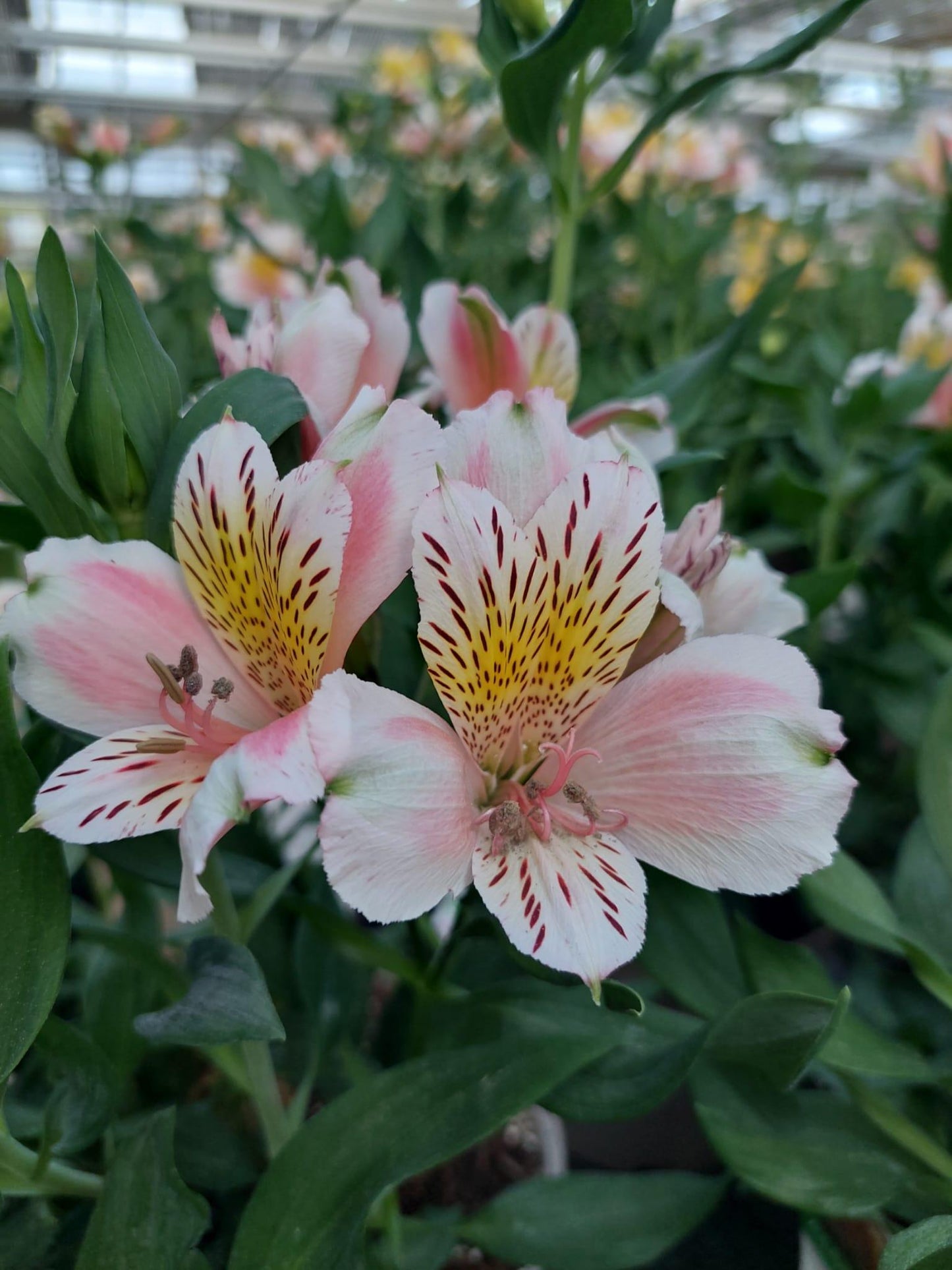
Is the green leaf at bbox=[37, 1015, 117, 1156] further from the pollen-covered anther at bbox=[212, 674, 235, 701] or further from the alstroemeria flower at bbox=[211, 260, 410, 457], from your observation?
the alstroemeria flower at bbox=[211, 260, 410, 457]

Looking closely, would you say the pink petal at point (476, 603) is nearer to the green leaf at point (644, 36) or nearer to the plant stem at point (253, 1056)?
the plant stem at point (253, 1056)

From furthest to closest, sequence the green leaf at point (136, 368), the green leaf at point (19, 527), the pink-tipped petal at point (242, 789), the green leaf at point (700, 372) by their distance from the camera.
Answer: the green leaf at point (700, 372), the green leaf at point (19, 527), the green leaf at point (136, 368), the pink-tipped petal at point (242, 789)

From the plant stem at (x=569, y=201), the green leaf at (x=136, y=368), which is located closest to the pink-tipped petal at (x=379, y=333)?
the green leaf at (x=136, y=368)

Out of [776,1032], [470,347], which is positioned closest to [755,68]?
[470,347]

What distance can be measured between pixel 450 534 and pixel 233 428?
3.9 inches

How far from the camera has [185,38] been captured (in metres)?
5.11

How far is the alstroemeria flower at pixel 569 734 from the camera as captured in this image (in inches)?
14.3

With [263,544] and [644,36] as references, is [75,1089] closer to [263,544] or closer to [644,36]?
[263,544]

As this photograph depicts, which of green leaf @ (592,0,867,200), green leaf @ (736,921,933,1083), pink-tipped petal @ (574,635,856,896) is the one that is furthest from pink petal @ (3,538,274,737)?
green leaf @ (592,0,867,200)

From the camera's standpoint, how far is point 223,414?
41 centimetres

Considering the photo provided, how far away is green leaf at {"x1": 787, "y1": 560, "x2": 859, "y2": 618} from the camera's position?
0.65 m

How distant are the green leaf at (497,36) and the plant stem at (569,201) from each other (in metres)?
0.06

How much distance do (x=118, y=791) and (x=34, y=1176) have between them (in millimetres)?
242

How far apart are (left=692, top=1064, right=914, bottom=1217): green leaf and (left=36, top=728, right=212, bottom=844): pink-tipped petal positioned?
1.07 ft
